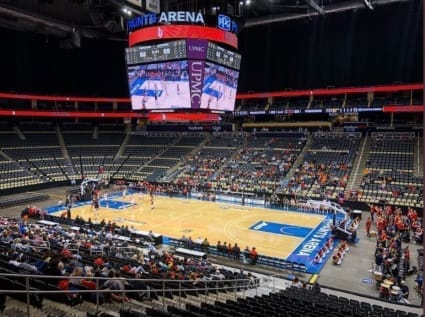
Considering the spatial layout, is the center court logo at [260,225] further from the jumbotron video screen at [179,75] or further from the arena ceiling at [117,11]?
the arena ceiling at [117,11]

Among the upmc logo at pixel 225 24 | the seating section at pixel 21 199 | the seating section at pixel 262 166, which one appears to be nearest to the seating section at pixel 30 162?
the seating section at pixel 262 166

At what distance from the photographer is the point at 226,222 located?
28969mm

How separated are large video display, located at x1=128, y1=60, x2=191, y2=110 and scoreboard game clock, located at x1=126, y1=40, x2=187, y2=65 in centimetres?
35

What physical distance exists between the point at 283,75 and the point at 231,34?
23607mm

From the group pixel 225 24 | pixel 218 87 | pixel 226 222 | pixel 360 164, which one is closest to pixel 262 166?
pixel 360 164

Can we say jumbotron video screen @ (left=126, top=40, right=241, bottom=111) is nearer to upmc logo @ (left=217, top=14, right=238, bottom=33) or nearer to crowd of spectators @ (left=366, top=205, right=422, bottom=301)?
upmc logo @ (left=217, top=14, right=238, bottom=33)

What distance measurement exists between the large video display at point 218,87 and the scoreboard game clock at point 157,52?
2116 mm

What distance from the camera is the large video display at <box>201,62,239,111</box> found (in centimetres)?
2627

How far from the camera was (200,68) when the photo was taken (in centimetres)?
2580

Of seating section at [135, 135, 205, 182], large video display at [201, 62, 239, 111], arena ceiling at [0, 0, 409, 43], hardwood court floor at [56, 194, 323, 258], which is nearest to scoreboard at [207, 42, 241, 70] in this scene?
large video display at [201, 62, 239, 111]

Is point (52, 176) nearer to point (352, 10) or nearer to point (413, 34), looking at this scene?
point (352, 10)

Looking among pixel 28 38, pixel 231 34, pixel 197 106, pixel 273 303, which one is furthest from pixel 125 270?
pixel 28 38

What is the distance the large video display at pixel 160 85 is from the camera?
1027 inches

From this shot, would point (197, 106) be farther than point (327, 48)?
No
